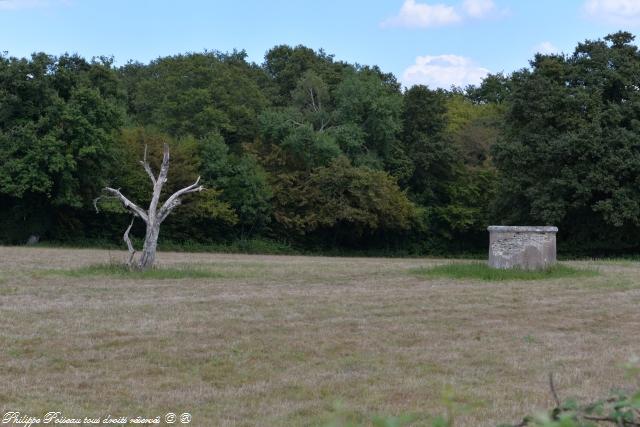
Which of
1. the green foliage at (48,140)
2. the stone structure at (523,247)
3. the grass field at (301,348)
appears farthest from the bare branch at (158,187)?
the green foliage at (48,140)

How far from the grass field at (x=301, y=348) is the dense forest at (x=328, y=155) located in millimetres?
22092

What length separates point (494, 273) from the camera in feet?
68.4

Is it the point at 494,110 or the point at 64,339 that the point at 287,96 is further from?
the point at 64,339

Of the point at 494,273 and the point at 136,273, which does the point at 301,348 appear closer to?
the point at 136,273

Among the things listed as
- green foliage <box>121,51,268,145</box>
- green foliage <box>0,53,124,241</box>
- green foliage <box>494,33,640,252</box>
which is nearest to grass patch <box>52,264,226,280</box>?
green foliage <box>0,53,124,241</box>

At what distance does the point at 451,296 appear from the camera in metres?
16.8

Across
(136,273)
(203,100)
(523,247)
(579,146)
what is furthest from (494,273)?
(203,100)

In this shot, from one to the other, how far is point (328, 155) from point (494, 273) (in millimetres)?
29006

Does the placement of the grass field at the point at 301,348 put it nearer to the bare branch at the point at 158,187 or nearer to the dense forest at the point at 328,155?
the bare branch at the point at 158,187

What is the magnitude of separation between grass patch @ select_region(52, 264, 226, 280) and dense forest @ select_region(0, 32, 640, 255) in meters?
19.0

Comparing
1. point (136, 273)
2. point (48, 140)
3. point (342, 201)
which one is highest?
point (48, 140)

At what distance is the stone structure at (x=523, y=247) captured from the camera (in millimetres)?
21203

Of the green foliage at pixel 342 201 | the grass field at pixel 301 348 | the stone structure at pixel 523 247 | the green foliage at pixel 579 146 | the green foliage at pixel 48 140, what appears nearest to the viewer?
the grass field at pixel 301 348

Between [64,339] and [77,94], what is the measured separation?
3220cm
